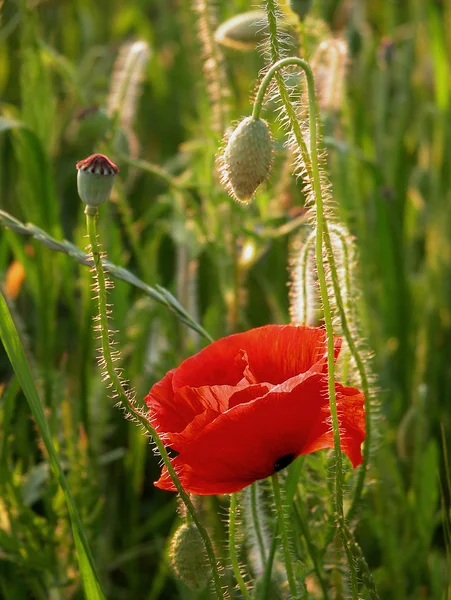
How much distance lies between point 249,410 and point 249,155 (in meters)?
0.18

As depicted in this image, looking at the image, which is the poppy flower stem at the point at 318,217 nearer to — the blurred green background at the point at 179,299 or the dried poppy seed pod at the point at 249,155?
the dried poppy seed pod at the point at 249,155

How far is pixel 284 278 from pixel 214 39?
0.46 m

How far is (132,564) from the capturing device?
3.90 feet

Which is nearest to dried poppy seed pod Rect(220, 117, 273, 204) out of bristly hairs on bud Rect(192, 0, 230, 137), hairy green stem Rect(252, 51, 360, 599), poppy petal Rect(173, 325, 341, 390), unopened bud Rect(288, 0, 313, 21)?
hairy green stem Rect(252, 51, 360, 599)

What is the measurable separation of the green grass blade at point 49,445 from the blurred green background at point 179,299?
0.26 metres

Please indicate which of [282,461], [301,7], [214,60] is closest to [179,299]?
[214,60]

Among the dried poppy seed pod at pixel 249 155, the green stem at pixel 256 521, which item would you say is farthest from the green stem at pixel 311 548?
the dried poppy seed pod at pixel 249 155

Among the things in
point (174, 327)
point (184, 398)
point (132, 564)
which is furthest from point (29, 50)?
point (184, 398)

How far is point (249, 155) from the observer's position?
2.09ft

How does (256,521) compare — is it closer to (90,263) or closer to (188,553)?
(188,553)

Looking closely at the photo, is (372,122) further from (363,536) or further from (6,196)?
(363,536)

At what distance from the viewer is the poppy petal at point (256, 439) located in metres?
0.63

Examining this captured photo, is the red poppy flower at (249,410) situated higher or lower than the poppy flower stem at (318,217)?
lower

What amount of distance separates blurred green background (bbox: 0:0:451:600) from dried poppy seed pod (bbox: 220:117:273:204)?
25 centimetres
